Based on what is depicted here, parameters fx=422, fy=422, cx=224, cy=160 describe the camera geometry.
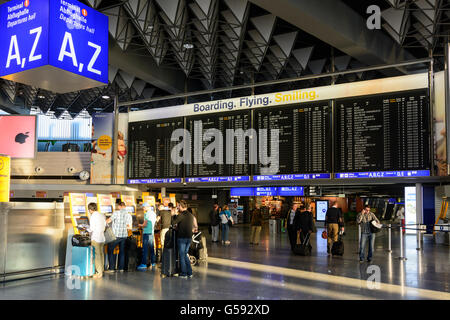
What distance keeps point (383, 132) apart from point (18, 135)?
13874mm

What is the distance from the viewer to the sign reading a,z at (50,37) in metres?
6.21

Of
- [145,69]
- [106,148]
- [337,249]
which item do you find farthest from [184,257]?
[145,69]

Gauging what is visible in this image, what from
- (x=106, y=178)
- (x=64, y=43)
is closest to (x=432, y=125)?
(x=64, y=43)

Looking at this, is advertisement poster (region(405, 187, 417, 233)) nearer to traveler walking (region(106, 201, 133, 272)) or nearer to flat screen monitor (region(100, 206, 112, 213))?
flat screen monitor (region(100, 206, 112, 213))

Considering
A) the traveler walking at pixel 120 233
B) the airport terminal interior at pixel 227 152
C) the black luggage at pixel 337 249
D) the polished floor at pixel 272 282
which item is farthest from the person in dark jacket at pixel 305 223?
the traveler walking at pixel 120 233

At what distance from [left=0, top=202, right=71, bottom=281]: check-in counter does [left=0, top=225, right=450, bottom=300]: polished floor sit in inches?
14.3

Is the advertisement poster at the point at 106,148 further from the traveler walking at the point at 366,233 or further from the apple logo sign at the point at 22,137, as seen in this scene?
the traveler walking at the point at 366,233

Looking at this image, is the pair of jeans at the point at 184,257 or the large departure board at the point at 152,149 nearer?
the pair of jeans at the point at 184,257

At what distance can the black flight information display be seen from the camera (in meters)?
10.4

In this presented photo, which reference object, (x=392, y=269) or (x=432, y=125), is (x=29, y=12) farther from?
(x=432, y=125)

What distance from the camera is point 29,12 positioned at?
6.55 metres

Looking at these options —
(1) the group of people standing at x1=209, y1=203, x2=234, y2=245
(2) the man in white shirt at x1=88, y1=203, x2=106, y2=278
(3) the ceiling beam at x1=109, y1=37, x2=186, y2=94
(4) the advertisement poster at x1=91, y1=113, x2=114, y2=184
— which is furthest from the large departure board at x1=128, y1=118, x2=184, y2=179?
(2) the man in white shirt at x1=88, y1=203, x2=106, y2=278

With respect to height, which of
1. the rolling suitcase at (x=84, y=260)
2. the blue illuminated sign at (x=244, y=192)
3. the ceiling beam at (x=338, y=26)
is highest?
the ceiling beam at (x=338, y=26)

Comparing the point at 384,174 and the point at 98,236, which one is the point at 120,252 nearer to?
the point at 98,236
